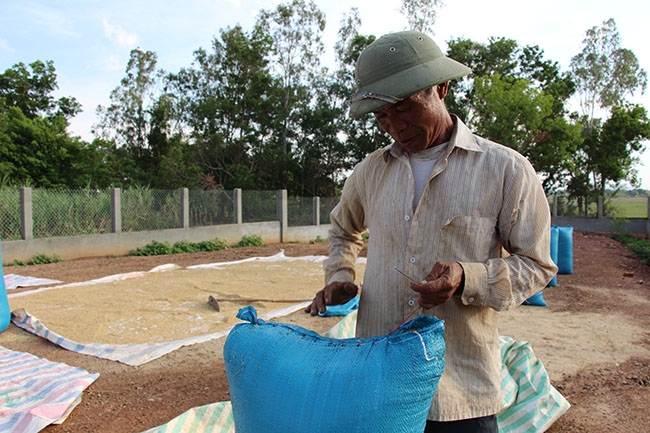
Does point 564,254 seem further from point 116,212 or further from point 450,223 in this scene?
point 116,212

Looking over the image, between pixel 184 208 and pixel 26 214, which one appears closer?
pixel 26 214

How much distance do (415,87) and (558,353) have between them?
11.4 feet

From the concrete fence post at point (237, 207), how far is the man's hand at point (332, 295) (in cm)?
1206

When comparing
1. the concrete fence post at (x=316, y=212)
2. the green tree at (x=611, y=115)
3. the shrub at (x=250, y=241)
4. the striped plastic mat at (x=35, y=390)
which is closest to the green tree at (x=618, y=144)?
the green tree at (x=611, y=115)

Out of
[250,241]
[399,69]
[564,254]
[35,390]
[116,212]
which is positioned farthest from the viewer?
[250,241]

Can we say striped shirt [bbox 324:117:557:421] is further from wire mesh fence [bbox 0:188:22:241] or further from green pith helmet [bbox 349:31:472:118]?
wire mesh fence [bbox 0:188:22:241]

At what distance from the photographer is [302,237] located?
15.0 meters

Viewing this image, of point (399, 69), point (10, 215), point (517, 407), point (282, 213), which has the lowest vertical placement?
point (517, 407)

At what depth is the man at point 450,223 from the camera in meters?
1.14

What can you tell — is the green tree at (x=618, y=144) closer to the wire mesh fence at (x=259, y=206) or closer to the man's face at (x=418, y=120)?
the wire mesh fence at (x=259, y=206)

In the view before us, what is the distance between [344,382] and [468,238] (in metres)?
0.46

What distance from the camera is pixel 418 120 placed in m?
1.22

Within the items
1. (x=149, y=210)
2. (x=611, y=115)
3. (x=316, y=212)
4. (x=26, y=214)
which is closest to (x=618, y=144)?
(x=611, y=115)

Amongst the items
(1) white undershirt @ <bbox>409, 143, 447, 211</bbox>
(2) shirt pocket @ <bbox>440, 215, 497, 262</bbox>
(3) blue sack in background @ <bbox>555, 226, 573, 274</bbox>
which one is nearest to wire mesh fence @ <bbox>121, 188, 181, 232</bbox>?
(3) blue sack in background @ <bbox>555, 226, 573, 274</bbox>
